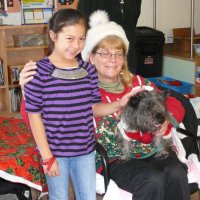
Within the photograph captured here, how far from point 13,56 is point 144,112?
3366 millimetres

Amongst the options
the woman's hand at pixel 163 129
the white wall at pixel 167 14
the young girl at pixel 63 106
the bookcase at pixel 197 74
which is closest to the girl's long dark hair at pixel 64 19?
the young girl at pixel 63 106

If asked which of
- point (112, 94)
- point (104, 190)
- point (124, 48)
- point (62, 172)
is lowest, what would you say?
point (104, 190)

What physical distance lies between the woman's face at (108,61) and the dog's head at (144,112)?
25 cm

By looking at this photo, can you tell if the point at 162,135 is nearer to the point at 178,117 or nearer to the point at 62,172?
the point at 178,117

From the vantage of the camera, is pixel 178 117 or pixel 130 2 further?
pixel 130 2

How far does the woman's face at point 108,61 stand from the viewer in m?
1.85

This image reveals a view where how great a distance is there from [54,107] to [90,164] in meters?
0.33

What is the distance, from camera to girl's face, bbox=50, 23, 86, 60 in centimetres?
148

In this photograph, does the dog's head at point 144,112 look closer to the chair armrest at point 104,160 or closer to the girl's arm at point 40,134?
the chair armrest at point 104,160

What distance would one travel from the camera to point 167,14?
205 inches

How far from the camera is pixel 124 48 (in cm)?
190

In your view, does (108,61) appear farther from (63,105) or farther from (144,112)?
(63,105)

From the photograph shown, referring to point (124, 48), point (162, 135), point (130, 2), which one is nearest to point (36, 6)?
point (130, 2)

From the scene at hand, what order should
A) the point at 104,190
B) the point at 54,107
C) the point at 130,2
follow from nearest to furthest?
1. the point at 54,107
2. the point at 104,190
3. the point at 130,2
